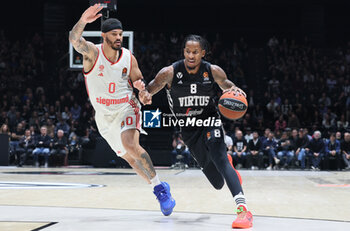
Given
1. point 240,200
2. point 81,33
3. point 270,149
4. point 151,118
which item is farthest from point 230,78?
point 240,200

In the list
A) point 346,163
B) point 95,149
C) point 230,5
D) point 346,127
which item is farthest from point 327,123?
point 230,5

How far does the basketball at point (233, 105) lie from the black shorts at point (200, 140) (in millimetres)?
273

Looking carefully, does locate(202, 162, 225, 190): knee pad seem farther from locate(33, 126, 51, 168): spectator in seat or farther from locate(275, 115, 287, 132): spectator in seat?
locate(275, 115, 287, 132): spectator in seat

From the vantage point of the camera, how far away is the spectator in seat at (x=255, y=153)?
52.4 feet

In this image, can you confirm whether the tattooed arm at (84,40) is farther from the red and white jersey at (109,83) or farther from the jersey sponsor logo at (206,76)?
the jersey sponsor logo at (206,76)

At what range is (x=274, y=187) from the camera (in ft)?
31.2

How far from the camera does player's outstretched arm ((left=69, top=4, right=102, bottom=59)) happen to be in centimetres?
512

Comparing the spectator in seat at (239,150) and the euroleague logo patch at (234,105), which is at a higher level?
the euroleague logo patch at (234,105)

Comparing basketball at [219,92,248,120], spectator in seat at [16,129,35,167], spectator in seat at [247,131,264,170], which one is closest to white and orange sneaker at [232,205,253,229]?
basketball at [219,92,248,120]

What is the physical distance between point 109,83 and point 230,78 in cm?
1546

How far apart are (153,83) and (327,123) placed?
12.8 m

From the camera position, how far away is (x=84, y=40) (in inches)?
212

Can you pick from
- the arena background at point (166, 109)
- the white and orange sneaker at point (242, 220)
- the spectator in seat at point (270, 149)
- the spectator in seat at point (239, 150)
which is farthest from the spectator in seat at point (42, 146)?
the white and orange sneaker at point (242, 220)

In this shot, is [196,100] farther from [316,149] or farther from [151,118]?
[151,118]
